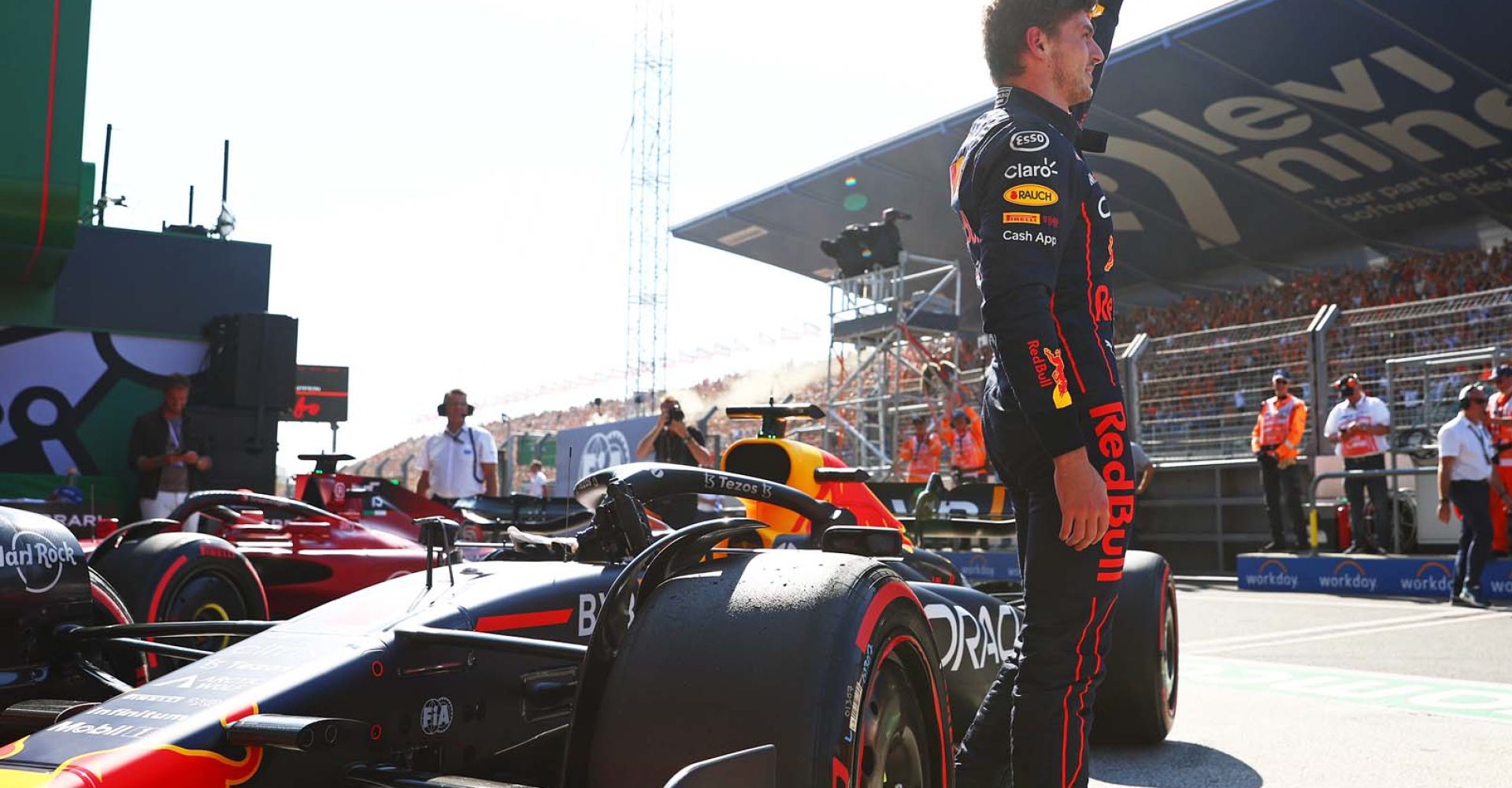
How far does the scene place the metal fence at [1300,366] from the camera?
1227cm

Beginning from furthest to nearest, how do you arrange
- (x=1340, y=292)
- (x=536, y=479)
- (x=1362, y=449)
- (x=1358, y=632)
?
(x=1340, y=292), (x=536, y=479), (x=1362, y=449), (x=1358, y=632)

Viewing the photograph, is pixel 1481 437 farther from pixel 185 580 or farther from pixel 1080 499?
pixel 185 580

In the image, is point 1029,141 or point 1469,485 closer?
point 1029,141

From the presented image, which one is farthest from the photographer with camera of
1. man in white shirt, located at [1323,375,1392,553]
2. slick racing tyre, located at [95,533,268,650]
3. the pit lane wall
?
man in white shirt, located at [1323,375,1392,553]

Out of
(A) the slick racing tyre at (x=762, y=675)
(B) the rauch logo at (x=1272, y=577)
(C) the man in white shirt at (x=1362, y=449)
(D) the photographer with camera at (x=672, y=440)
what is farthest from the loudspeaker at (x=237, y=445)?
(A) the slick racing tyre at (x=762, y=675)

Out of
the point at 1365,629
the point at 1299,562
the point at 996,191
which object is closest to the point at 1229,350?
the point at 1299,562

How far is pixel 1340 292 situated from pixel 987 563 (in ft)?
41.8

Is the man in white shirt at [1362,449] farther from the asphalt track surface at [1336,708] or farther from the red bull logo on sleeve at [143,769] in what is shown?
the red bull logo on sleeve at [143,769]

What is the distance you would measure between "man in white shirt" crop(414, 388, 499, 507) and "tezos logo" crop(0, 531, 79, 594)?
5310mm

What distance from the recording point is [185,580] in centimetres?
442

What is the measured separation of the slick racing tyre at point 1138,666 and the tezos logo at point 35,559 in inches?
109

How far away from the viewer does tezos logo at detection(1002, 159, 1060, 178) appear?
7.75 ft

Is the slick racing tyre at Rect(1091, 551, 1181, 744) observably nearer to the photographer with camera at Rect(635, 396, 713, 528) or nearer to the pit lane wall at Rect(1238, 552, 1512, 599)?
the photographer with camera at Rect(635, 396, 713, 528)

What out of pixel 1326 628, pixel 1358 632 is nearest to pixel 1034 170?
pixel 1358 632
